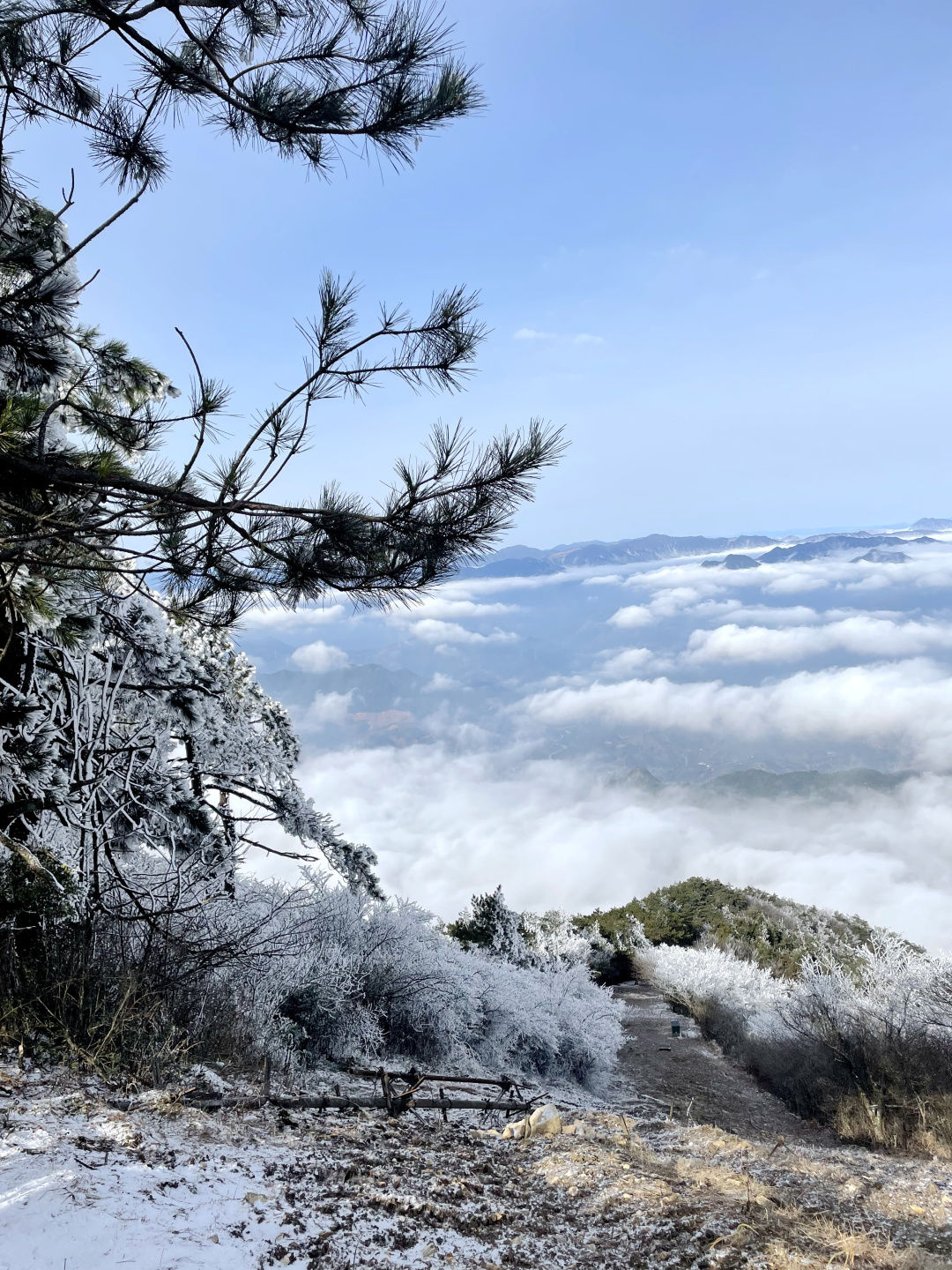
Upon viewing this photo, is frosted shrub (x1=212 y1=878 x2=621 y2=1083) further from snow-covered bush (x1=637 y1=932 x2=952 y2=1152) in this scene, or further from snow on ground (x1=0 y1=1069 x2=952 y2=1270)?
snow-covered bush (x1=637 y1=932 x2=952 y2=1152)

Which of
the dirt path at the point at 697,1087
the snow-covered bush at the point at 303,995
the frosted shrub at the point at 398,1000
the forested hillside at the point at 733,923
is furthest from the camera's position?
the forested hillside at the point at 733,923

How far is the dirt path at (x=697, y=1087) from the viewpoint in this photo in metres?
11.4

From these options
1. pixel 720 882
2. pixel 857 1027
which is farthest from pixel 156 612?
pixel 720 882

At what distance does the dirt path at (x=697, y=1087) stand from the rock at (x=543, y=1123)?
376cm

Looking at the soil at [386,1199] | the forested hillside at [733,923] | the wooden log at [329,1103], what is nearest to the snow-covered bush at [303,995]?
the wooden log at [329,1103]

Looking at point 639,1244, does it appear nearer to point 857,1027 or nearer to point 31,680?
point 31,680

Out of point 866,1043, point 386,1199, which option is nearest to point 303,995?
point 386,1199

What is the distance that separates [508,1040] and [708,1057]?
833 centimetres

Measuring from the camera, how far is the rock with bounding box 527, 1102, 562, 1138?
18.9ft

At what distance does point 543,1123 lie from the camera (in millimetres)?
5824

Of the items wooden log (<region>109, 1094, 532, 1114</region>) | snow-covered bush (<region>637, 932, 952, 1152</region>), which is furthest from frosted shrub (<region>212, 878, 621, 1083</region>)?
snow-covered bush (<region>637, 932, 952, 1152</region>)

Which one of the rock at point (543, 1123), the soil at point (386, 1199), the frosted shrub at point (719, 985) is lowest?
the frosted shrub at point (719, 985)

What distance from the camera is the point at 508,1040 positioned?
38.7 ft

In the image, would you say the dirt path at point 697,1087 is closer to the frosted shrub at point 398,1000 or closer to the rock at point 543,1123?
the frosted shrub at point 398,1000
